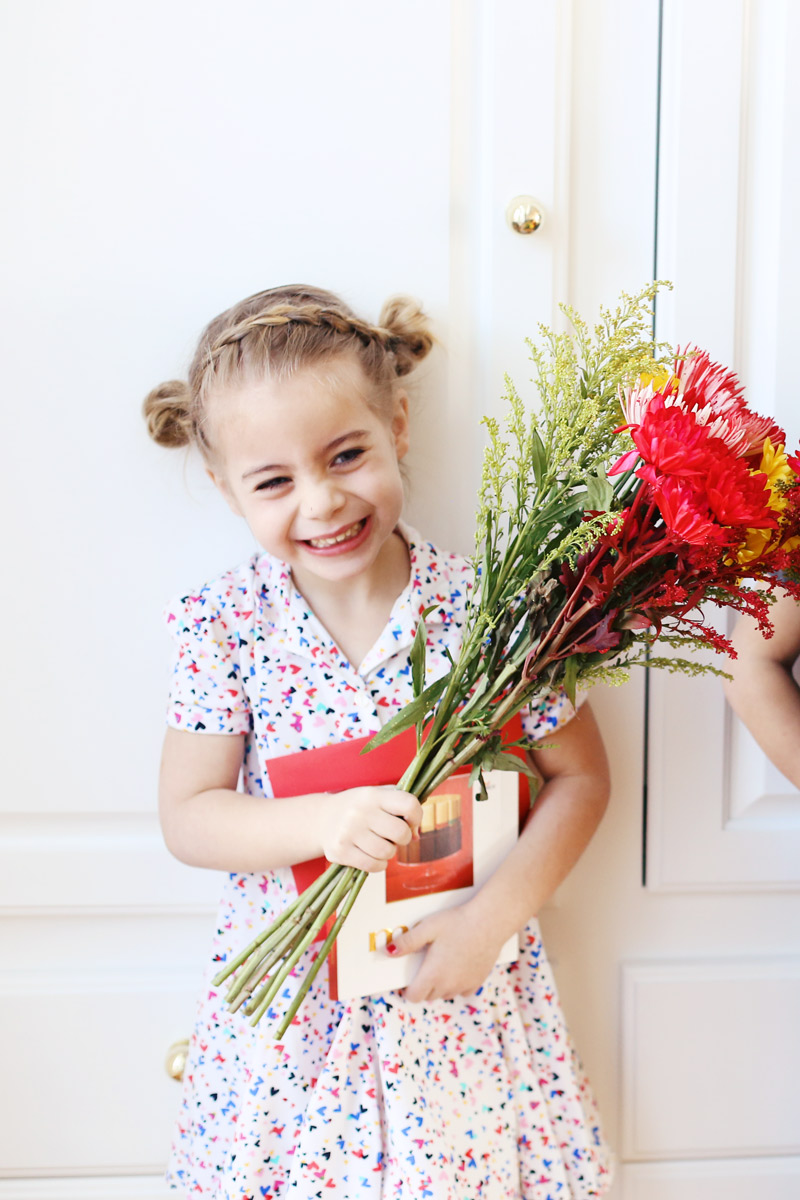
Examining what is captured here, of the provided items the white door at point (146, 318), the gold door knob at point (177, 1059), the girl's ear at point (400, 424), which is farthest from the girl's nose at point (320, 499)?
the gold door knob at point (177, 1059)

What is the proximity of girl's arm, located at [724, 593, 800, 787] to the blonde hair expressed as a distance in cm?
42

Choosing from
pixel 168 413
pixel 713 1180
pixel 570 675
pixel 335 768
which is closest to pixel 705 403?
pixel 570 675

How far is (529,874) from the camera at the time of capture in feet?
2.75

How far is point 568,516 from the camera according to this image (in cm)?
62

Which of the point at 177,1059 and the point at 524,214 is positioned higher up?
the point at 524,214

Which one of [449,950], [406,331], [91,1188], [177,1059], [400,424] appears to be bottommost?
[91,1188]

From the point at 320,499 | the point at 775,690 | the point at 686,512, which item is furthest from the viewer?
the point at 775,690

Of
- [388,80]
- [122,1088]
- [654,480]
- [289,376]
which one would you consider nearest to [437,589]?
[289,376]

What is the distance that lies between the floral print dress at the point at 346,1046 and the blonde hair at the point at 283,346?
17 cm

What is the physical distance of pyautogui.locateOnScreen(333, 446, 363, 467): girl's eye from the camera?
2.58ft

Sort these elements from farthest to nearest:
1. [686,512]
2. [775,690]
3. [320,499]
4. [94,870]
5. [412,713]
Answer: [94,870] < [775,690] < [320,499] < [412,713] < [686,512]

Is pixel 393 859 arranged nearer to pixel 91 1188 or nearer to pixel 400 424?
pixel 400 424

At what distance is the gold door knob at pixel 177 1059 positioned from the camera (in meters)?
0.99

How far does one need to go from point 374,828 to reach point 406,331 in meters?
0.49
